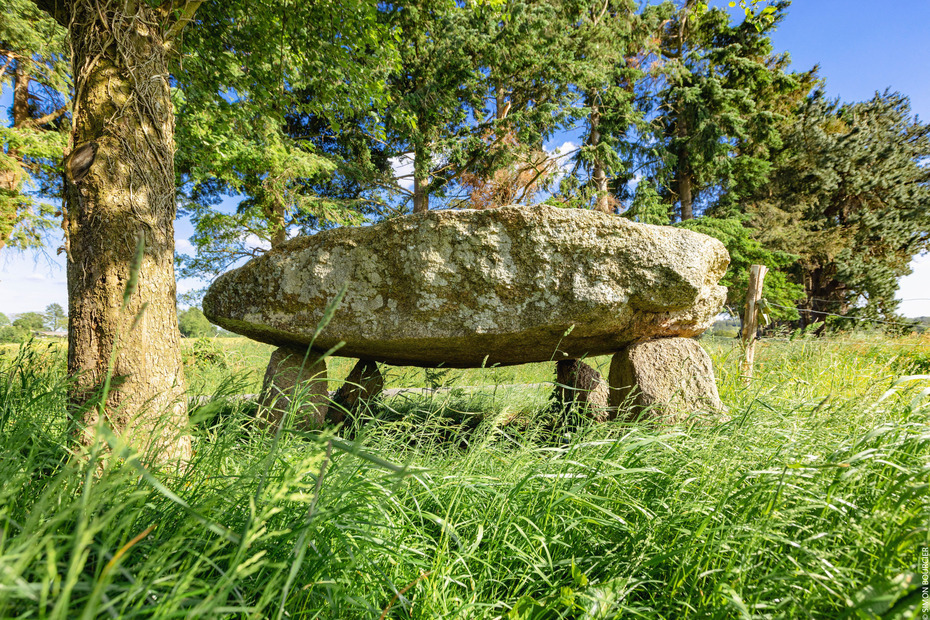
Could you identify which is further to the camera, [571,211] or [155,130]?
[571,211]

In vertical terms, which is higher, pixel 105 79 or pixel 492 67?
pixel 492 67

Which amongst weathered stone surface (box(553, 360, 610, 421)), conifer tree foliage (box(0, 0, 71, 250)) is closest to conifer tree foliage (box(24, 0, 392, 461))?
weathered stone surface (box(553, 360, 610, 421))

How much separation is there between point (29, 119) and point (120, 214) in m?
11.6

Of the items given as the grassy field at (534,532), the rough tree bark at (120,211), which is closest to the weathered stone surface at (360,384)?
the rough tree bark at (120,211)

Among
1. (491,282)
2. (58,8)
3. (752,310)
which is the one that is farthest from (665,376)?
(58,8)

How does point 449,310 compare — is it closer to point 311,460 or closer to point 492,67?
point 311,460

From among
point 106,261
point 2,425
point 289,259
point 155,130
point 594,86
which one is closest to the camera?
→ point 2,425

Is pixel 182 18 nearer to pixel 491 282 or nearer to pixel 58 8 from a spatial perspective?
pixel 58 8

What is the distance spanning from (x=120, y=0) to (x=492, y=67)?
1034cm

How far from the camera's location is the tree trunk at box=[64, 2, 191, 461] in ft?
6.67

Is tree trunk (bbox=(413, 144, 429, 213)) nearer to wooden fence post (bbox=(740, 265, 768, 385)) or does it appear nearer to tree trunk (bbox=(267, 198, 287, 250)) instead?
tree trunk (bbox=(267, 198, 287, 250))

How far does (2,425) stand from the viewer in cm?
146

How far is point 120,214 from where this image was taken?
206 cm

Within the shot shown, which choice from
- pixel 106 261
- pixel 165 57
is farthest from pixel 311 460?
pixel 165 57
